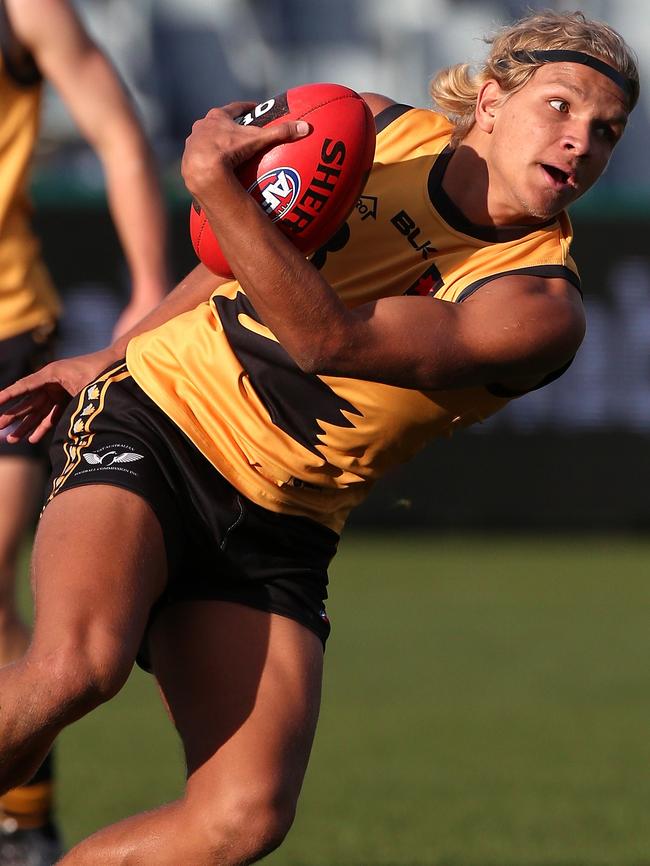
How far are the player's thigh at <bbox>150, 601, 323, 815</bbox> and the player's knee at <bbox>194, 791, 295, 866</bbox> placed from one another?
0.02 m

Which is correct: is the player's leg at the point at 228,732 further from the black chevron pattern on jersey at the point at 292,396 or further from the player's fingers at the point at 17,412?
the player's fingers at the point at 17,412

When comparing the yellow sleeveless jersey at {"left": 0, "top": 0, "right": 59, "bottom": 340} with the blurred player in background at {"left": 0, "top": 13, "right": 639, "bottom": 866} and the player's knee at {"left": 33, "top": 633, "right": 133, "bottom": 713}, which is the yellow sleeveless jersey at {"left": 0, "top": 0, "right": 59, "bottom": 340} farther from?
the player's knee at {"left": 33, "top": 633, "right": 133, "bottom": 713}

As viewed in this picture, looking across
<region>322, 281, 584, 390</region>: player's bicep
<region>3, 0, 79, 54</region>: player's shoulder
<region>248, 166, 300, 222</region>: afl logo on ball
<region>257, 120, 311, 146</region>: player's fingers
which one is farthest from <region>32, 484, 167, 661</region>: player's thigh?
<region>3, 0, 79, 54</region>: player's shoulder

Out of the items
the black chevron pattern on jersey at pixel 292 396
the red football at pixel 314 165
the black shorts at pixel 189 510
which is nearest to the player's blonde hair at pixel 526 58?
the red football at pixel 314 165

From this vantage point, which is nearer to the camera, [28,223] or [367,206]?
[367,206]

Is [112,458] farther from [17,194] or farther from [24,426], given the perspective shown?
[17,194]

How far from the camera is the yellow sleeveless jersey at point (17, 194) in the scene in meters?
4.46

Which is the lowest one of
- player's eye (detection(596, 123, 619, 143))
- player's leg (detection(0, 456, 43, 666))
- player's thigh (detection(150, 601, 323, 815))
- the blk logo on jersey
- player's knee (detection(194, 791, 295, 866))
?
player's leg (detection(0, 456, 43, 666))

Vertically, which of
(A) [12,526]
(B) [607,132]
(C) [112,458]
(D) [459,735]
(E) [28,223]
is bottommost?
(D) [459,735]

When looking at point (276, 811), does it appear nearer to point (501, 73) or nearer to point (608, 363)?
point (501, 73)

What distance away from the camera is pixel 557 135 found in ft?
11.0

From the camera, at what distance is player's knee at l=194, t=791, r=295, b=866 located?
130 inches

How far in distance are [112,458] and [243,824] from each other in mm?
823

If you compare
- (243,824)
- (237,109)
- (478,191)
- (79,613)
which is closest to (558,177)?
(478,191)
